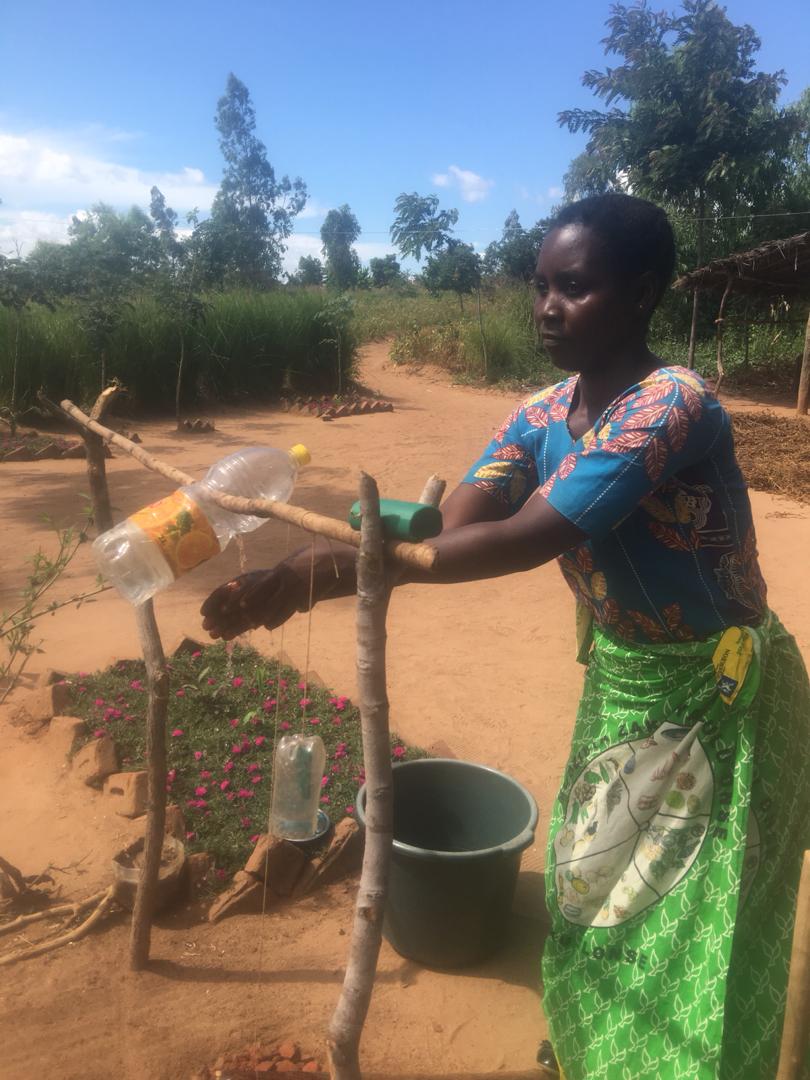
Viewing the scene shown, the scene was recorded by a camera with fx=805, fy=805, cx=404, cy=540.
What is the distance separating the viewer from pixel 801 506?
25.2 feet

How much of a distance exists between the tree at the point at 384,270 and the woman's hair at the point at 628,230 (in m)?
40.2

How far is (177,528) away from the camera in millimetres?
1648

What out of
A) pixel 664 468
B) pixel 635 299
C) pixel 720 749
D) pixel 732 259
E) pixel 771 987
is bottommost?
pixel 771 987

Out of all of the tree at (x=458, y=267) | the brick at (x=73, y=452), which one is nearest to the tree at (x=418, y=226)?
the tree at (x=458, y=267)

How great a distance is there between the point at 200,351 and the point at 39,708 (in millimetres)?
11690

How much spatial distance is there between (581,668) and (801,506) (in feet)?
14.4

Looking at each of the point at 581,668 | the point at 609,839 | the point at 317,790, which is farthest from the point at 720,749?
the point at 581,668

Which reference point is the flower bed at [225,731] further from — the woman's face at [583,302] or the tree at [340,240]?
the tree at [340,240]

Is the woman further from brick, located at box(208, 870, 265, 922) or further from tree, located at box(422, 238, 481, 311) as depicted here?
tree, located at box(422, 238, 481, 311)

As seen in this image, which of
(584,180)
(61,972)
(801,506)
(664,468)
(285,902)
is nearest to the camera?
(664,468)

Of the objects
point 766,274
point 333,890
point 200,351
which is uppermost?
point 766,274

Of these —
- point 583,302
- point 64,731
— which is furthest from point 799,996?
point 64,731

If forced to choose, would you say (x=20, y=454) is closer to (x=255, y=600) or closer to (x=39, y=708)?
(x=39, y=708)

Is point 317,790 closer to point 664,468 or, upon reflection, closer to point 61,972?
point 61,972
